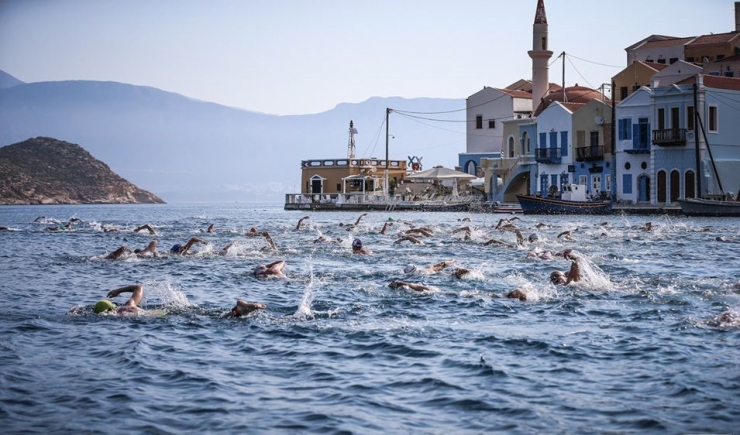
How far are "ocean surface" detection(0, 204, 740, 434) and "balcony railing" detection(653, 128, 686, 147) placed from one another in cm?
3863

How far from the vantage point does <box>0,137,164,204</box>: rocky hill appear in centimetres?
17325

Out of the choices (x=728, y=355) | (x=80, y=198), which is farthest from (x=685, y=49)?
(x=80, y=198)

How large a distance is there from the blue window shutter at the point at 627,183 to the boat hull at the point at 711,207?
35.6 feet

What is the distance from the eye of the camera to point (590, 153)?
6794 cm

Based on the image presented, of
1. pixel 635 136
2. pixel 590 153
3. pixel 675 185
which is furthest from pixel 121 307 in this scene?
pixel 590 153

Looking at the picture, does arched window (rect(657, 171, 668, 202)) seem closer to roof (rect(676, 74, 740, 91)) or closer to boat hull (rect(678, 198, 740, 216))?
roof (rect(676, 74, 740, 91))

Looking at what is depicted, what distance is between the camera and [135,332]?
1406 cm

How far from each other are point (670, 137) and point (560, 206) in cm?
852

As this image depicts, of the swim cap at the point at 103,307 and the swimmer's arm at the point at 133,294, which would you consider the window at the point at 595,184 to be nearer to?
the swimmer's arm at the point at 133,294

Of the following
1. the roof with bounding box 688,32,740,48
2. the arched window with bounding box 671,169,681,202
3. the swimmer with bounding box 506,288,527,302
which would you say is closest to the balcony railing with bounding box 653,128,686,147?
the arched window with bounding box 671,169,681,202

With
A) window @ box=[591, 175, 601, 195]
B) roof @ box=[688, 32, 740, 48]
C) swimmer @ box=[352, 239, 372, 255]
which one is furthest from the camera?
roof @ box=[688, 32, 740, 48]

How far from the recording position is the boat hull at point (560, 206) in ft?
194

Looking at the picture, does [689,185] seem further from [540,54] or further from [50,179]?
[50,179]

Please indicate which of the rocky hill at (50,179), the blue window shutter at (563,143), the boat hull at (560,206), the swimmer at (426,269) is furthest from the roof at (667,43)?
the rocky hill at (50,179)
